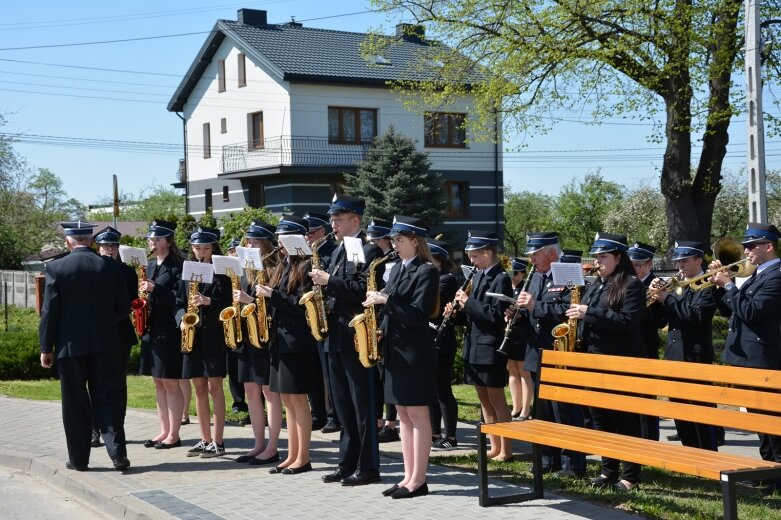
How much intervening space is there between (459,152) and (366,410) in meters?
41.2

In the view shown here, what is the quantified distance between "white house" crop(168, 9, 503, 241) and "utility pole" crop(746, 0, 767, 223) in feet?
A: 86.3

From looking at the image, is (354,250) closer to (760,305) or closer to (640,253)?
(760,305)

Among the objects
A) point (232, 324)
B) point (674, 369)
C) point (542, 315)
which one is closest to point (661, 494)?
point (674, 369)

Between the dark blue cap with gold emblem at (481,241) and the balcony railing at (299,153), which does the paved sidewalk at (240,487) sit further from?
the balcony railing at (299,153)

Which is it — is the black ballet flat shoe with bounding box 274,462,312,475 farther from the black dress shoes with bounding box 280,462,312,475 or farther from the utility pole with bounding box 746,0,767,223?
the utility pole with bounding box 746,0,767,223

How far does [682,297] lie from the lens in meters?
9.55

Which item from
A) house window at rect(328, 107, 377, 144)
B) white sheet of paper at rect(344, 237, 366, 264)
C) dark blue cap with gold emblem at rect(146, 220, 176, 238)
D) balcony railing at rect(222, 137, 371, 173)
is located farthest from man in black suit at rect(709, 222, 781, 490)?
house window at rect(328, 107, 377, 144)

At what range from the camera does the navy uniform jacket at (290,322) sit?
8680mm

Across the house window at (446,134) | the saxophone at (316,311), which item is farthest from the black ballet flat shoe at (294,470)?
the house window at (446,134)

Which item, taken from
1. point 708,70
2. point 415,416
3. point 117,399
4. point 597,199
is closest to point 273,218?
point 708,70

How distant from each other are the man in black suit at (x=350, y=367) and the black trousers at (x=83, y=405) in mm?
2223

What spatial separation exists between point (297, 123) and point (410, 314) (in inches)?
1487

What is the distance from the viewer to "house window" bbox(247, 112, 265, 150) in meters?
47.0

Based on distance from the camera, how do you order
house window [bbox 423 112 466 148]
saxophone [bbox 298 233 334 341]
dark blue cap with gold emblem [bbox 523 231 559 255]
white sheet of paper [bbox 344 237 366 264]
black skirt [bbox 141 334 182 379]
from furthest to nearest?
1. house window [bbox 423 112 466 148]
2. black skirt [bbox 141 334 182 379]
3. dark blue cap with gold emblem [bbox 523 231 559 255]
4. saxophone [bbox 298 233 334 341]
5. white sheet of paper [bbox 344 237 366 264]
